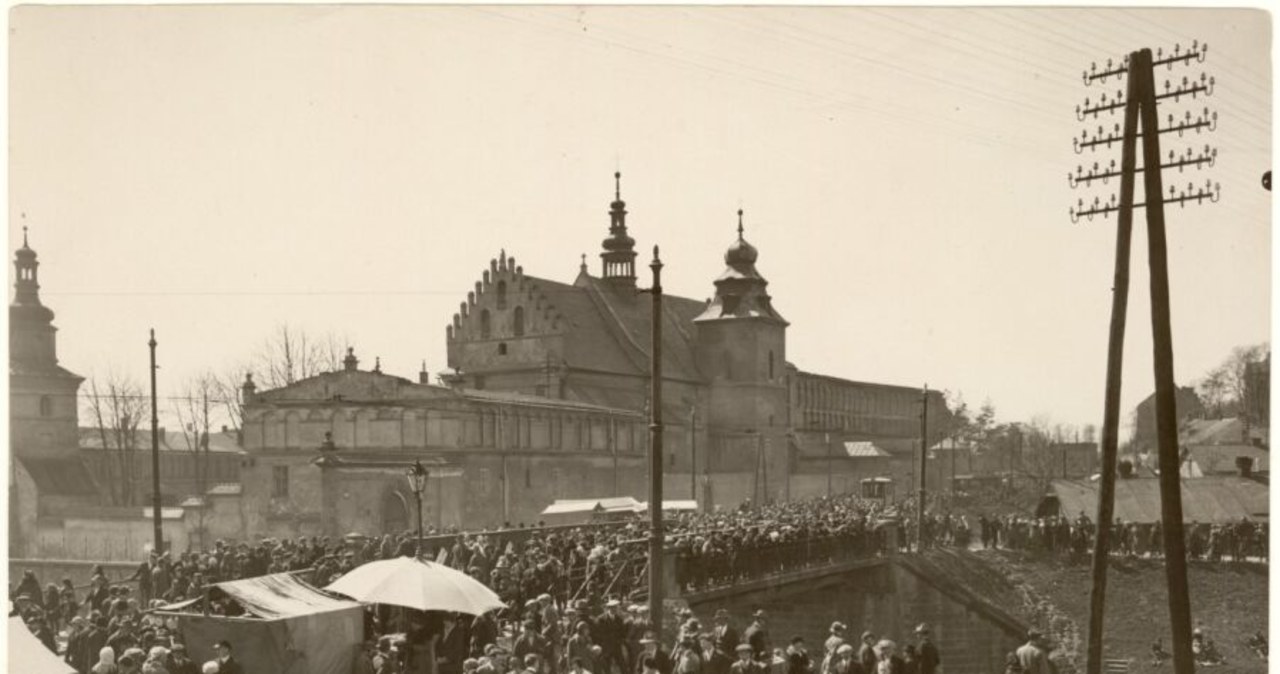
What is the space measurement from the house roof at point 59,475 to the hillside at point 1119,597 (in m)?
31.0

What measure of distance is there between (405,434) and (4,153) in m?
33.8

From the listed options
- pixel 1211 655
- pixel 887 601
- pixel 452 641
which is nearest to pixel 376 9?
pixel 452 641

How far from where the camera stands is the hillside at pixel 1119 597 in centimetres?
3612

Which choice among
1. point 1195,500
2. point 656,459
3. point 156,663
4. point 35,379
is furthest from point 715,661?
point 1195,500

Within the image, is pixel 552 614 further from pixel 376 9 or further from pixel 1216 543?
pixel 1216 543

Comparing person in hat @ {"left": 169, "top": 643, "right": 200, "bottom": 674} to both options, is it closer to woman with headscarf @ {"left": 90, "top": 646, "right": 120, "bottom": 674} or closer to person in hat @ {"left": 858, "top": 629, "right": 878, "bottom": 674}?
woman with headscarf @ {"left": 90, "top": 646, "right": 120, "bottom": 674}

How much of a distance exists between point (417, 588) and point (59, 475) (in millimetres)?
37346

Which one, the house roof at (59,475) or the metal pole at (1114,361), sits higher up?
the metal pole at (1114,361)

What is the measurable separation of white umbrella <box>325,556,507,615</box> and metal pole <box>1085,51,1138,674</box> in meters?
7.58

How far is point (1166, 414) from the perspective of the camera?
14656 millimetres

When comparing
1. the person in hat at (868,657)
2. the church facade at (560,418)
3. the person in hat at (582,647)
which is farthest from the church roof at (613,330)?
the person in hat at (582,647)

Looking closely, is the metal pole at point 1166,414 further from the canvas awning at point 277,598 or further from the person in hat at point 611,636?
the canvas awning at point 277,598

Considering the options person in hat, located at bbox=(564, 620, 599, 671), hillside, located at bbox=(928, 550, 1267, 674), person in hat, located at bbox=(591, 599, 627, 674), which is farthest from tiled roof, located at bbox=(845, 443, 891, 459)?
person in hat, located at bbox=(564, 620, 599, 671)

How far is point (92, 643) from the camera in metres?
16.1
